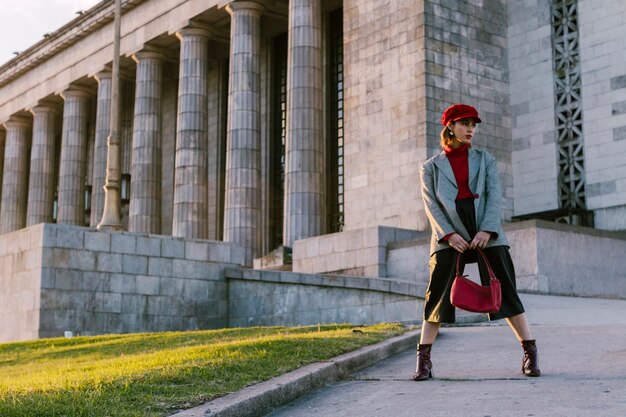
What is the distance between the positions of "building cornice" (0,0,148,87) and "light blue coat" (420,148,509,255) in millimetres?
35198

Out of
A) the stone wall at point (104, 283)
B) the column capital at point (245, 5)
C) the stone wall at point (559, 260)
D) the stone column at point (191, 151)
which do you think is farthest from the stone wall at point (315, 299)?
the column capital at point (245, 5)

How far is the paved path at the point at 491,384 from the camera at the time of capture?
6.61m

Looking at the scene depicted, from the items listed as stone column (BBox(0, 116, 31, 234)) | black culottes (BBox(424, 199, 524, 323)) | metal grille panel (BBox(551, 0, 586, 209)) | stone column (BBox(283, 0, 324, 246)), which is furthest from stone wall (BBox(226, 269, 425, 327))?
stone column (BBox(0, 116, 31, 234))

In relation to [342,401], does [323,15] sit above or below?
above

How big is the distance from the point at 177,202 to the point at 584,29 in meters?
16.5

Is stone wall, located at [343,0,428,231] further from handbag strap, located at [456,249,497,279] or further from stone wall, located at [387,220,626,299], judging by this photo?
handbag strap, located at [456,249,497,279]

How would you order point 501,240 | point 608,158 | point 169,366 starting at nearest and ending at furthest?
point 501,240, point 169,366, point 608,158

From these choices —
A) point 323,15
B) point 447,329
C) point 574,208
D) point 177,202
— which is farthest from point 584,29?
Answer: point 447,329

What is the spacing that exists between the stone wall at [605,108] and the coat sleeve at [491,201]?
20709mm

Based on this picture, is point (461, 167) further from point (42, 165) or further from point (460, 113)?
point (42, 165)

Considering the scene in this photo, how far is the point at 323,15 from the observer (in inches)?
1507

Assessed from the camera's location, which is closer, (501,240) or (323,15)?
(501,240)

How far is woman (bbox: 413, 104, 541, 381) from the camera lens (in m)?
7.84

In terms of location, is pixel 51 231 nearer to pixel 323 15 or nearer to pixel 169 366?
pixel 169 366
